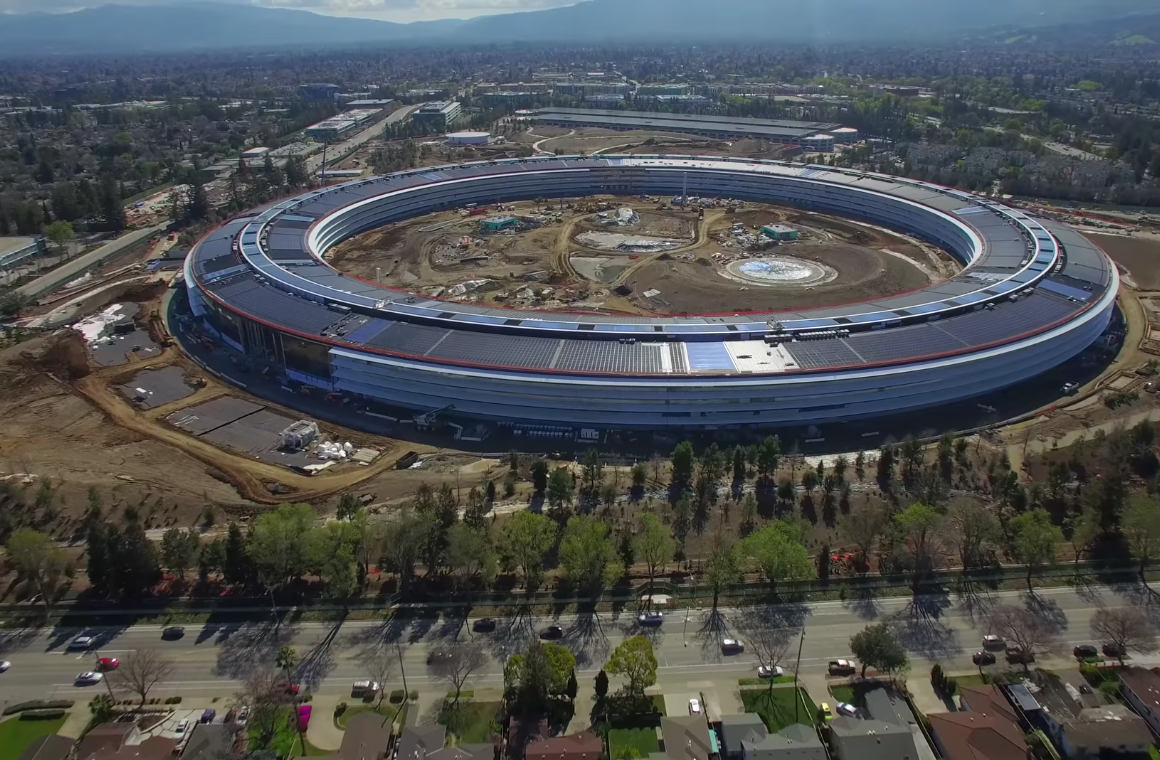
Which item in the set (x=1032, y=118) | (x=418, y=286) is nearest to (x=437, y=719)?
(x=418, y=286)

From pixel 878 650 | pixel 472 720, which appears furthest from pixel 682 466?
pixel 472 720

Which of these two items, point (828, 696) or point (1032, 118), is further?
point (1032, 118)

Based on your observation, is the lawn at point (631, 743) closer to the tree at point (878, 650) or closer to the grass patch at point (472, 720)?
the grass patch at point (472, 720)

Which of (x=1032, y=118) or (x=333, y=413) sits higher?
(x=1032, y=118)

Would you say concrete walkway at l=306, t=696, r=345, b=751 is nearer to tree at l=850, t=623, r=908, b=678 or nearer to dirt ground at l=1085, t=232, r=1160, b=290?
tree at l=850, t=623, r=908, b=678

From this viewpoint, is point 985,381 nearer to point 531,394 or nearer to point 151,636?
point 531,394

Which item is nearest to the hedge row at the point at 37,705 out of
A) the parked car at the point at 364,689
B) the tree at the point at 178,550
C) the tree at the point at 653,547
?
the tree at the point at 178,550

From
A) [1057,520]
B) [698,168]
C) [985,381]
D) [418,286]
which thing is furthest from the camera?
[698,168]
